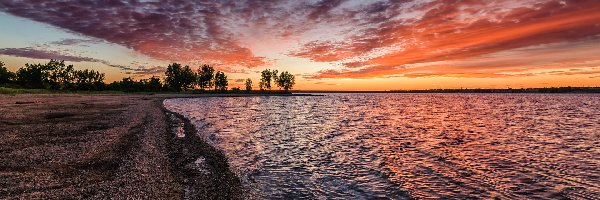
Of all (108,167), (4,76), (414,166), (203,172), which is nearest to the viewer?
(108,167)

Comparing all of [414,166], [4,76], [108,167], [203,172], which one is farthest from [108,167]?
[4,76]

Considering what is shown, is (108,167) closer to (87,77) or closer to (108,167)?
(108,167)

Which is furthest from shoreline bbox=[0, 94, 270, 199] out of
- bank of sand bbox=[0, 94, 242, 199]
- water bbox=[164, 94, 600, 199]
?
water bbox=[164, 94, 600, 199]

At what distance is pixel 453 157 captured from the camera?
23031 millimetres

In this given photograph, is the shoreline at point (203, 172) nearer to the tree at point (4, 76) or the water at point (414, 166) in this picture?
the water at point (414, 166)

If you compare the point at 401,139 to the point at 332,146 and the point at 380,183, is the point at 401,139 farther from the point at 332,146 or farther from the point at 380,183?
the point at 380,183

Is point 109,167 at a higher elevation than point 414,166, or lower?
higher

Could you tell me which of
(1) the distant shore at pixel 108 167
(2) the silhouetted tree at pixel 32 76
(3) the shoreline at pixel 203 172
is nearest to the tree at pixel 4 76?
(2) the silhouetted tree at pixel 32 76

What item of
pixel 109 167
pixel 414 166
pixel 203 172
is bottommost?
pixel 414 166

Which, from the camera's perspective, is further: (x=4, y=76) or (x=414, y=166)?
(x=4, y=76)

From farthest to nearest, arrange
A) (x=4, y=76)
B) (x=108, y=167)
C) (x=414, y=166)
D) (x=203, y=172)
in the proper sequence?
(x=4, y=76), (x=414, y=166), (x=203, y=172), (x=108, y=167)

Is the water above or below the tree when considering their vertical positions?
below

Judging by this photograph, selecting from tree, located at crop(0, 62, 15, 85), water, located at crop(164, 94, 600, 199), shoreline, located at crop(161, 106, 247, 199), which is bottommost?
water, located at crop(164, 94, 600, 199)

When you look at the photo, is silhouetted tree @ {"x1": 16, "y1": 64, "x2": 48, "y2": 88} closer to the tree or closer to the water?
the tree
